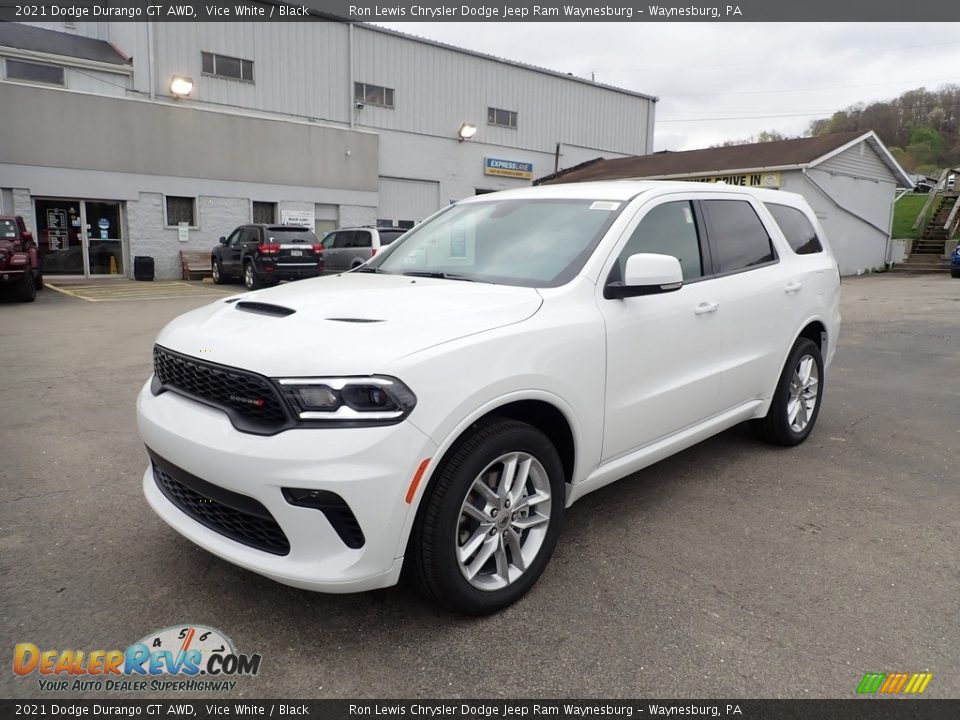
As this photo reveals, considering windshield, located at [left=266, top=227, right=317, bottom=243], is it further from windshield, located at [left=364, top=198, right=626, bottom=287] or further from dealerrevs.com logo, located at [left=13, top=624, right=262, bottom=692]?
dealerrevs.com logo, located at [left=13, top=624, right=262, bottom=692]

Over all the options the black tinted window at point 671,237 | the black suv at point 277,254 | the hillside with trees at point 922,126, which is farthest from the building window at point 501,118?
the hillside with trees at point 922,126

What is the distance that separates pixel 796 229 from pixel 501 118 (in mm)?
27276

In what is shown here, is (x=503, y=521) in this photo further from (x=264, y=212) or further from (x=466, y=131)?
(x=466, y=131)

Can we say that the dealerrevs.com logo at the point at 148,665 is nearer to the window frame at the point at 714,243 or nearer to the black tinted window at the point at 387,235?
the window frame at the point at 714,243

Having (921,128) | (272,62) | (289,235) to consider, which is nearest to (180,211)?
(272,62)

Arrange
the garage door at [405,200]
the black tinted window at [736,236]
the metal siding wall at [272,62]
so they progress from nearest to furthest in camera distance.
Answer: the black tinted window at [736,236] → the metal siding wall at [272,62] → the garage door at [405,200]

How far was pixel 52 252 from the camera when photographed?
2081cm

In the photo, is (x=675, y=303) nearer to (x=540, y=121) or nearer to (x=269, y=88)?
(x=269, y=88)

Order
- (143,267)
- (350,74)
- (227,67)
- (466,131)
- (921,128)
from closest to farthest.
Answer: (143,267) < (227,67) < (350,74) < (466,131) < (921,128)

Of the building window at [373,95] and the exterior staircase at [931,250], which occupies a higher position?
the building window at [373,95]

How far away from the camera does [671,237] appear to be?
12.6 feet

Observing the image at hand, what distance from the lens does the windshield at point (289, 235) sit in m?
18.0

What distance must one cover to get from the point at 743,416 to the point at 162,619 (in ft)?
11.4

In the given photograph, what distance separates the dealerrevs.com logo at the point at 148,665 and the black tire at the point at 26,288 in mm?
14523
